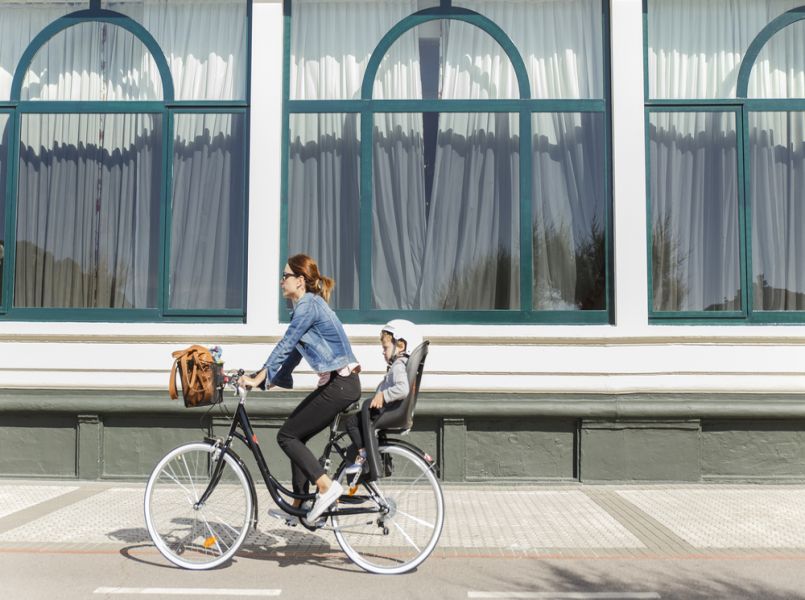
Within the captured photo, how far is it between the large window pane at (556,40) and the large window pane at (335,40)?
2.63 ft

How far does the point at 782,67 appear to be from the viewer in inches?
357

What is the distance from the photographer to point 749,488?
8.20m

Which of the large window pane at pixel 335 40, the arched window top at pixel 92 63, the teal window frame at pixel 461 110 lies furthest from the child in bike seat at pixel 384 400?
the arched window top at pixel 92 63

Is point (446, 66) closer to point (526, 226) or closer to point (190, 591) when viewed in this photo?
point (526, 226)

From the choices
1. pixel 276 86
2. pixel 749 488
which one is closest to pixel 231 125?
pixel 276 86

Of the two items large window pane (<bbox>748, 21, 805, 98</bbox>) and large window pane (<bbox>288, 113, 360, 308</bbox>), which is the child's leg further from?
large window pane (<bbox>748, 21, 805, 98</bbox>)

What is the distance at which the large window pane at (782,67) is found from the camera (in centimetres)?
907

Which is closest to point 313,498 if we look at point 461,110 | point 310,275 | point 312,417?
point 312,417

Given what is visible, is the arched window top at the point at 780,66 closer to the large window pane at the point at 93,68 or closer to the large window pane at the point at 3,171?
the large window pane at the point at 93,68

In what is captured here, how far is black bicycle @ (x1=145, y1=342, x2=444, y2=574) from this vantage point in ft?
17.1

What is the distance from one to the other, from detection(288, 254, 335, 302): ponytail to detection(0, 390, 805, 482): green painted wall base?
3201mm

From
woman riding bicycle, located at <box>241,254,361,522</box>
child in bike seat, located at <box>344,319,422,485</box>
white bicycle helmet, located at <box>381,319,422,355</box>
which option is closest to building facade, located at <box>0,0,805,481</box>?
white bicycle helmet, located at <box>381,319,422,355</box>

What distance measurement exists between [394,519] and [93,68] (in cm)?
634

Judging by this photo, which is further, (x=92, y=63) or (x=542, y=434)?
(x=92, y=63)
